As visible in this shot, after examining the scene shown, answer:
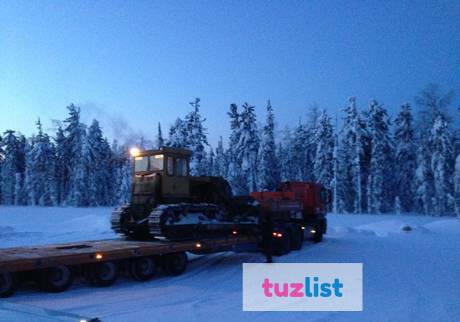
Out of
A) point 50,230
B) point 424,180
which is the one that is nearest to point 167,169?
point 50,230

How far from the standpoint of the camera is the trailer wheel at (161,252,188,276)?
14.1m

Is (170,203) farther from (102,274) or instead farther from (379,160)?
(379,160)

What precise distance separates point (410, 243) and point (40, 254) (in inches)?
744

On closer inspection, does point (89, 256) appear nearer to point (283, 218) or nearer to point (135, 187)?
point (135, 187)

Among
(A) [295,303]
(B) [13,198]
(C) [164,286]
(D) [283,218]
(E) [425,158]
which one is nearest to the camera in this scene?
(A) [295,303]

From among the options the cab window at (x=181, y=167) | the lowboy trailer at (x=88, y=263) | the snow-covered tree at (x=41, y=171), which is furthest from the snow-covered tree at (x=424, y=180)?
the snow-covered tree at (x=41, y=171)

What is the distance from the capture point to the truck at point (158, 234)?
1109 centimetres

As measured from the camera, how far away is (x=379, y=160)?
192ft

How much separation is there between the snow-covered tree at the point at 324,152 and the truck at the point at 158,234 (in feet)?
129

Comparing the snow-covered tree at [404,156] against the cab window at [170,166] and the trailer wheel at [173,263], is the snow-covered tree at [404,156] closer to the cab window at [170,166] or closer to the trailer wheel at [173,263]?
the cab window at [170,166]

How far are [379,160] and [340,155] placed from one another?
475 centimetres

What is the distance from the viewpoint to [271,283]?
12539 millimetres

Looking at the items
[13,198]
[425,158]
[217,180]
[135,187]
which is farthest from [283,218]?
[13,198]

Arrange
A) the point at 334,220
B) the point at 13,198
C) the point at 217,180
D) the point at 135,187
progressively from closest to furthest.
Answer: the point at 135,187 < the point at 217,180 < the point at 334,220 < the point at 13,198
